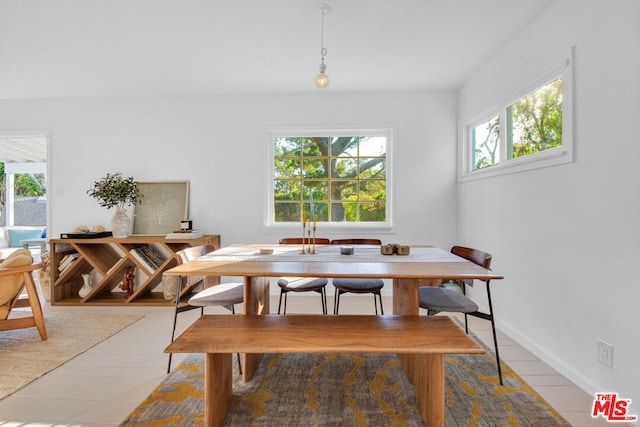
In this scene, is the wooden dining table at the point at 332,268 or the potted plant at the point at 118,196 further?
the potted plant at the point at 118,196

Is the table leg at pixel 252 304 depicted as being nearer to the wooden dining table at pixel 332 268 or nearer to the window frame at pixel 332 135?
the wooden dining table at pixel 332 268

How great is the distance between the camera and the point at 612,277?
173 cm

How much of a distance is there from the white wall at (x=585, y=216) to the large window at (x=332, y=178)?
1.50 meters

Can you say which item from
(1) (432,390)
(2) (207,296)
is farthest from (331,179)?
(1) (432,390)

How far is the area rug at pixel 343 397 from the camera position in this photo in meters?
1.62

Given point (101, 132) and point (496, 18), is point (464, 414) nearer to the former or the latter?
point (496, 18)

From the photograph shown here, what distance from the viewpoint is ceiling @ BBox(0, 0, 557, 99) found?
2213 millimetres

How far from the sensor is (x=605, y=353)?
1768mm

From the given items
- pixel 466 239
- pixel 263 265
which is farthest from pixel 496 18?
pixel 263 265

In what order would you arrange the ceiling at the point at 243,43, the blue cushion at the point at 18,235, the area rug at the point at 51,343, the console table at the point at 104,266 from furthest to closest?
the blue cushion at the point at 18,235 < the console table at the point at 104,266 < the ceiling at the point at 243,43 < the area rug at the point at 51,343

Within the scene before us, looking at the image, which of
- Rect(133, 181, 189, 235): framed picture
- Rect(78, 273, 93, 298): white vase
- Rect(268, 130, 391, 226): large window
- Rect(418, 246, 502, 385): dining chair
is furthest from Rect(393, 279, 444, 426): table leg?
Rect(78, 273, 93, 298): white vase

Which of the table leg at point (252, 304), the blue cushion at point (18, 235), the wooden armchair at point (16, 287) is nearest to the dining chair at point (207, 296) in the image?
the table leg at point (252, 304)

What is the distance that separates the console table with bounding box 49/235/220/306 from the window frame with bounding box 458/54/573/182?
294 centimetres

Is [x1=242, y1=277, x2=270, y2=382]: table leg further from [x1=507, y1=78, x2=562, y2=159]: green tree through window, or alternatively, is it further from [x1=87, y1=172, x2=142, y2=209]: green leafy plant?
[x1=87, y1=172, x2=142, y2=209]: green leafy plant
